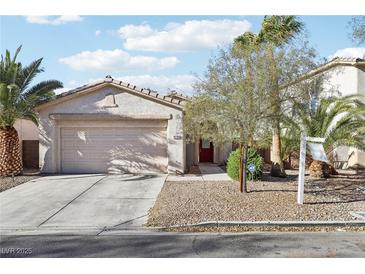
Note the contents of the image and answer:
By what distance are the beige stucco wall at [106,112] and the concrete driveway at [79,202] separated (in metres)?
1.14

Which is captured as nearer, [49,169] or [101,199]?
[101,199]

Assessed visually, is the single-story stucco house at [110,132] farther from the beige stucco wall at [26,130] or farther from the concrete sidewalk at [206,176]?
the beige stucco wall at [26,130]

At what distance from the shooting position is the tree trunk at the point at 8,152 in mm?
15242

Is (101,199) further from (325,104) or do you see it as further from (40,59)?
(325,104)

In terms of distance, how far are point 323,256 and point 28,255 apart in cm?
522

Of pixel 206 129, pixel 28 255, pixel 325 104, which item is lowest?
pixel 28 255

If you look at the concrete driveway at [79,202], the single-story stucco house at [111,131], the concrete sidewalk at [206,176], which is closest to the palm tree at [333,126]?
the concrete sidewalk at [206,176]

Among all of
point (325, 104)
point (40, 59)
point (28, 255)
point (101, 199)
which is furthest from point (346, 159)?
point (28, 255)

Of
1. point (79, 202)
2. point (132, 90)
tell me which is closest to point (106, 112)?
point (132, 90)

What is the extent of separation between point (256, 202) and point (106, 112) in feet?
26.3

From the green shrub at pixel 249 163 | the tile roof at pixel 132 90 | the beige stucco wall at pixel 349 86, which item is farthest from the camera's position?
the beige stucco wall at pixel 349 86

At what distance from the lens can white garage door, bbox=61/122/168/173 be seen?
1639 cm

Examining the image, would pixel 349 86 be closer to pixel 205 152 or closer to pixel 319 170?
pixel 319 170

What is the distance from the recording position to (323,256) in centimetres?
684
